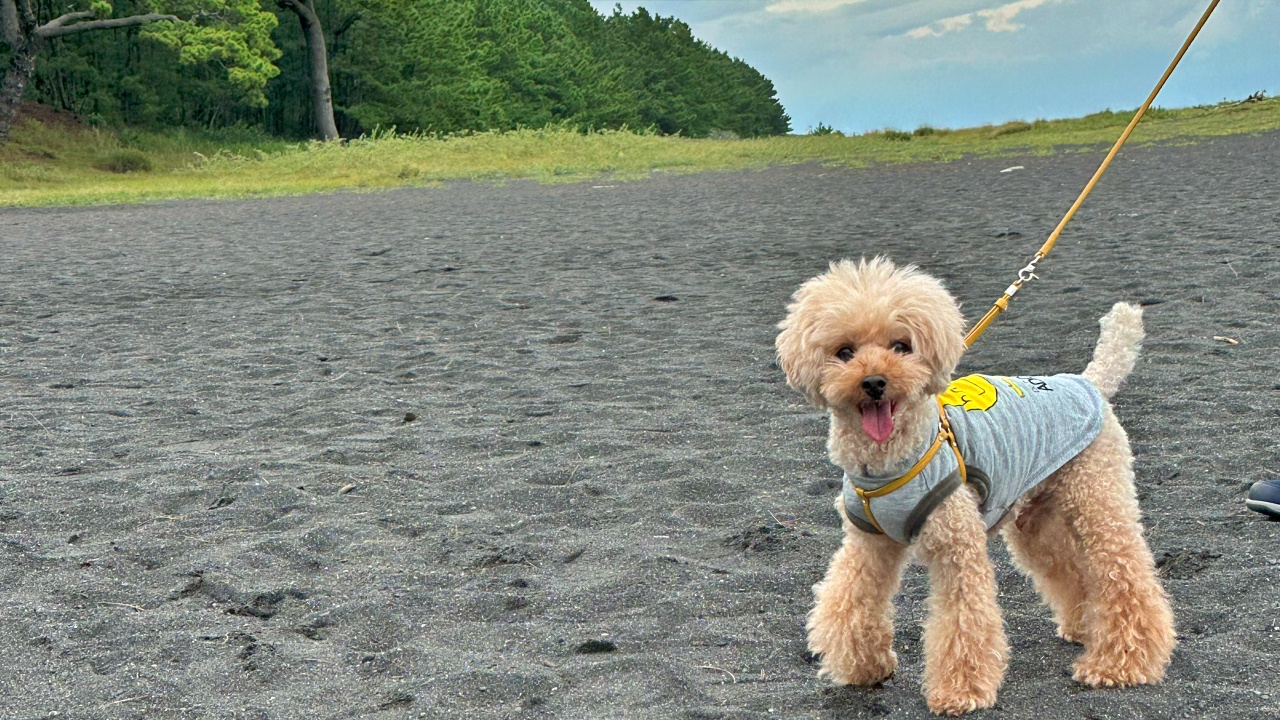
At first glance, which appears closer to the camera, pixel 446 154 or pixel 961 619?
pixel 961 619

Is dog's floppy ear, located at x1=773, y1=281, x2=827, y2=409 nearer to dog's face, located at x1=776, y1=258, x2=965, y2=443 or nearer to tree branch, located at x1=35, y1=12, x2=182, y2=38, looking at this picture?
dog's face, located at x1=776, y1=258, x2=965, y2=443

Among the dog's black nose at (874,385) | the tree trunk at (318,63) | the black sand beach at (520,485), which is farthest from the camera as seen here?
the tree trunk at (318,63)

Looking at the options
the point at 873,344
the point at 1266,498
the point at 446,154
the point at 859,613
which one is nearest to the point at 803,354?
the point at 873,344

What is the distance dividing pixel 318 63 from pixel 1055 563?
42.7 m

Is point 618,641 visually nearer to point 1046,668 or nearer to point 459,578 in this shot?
point 459,578

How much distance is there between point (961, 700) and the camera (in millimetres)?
3080

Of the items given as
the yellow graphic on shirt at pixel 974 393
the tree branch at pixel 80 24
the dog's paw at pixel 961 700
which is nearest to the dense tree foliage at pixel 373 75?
the tree branch at pixel 80 24

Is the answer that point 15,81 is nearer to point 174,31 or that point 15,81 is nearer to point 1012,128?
point 174,31

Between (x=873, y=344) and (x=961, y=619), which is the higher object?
(x=873, y=344)

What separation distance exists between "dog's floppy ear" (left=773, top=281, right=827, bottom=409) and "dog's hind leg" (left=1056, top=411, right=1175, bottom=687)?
91 centimetres

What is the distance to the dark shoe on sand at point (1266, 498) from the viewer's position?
418 cm

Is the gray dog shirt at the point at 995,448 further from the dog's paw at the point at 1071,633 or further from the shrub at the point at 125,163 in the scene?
the shrub at the point at 125,163

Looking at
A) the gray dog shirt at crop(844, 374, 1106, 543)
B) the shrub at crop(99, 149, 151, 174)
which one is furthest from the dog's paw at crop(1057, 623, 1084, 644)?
the shrub at crop(99, 149, 151, 174)

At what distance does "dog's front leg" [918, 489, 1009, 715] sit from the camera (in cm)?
310
